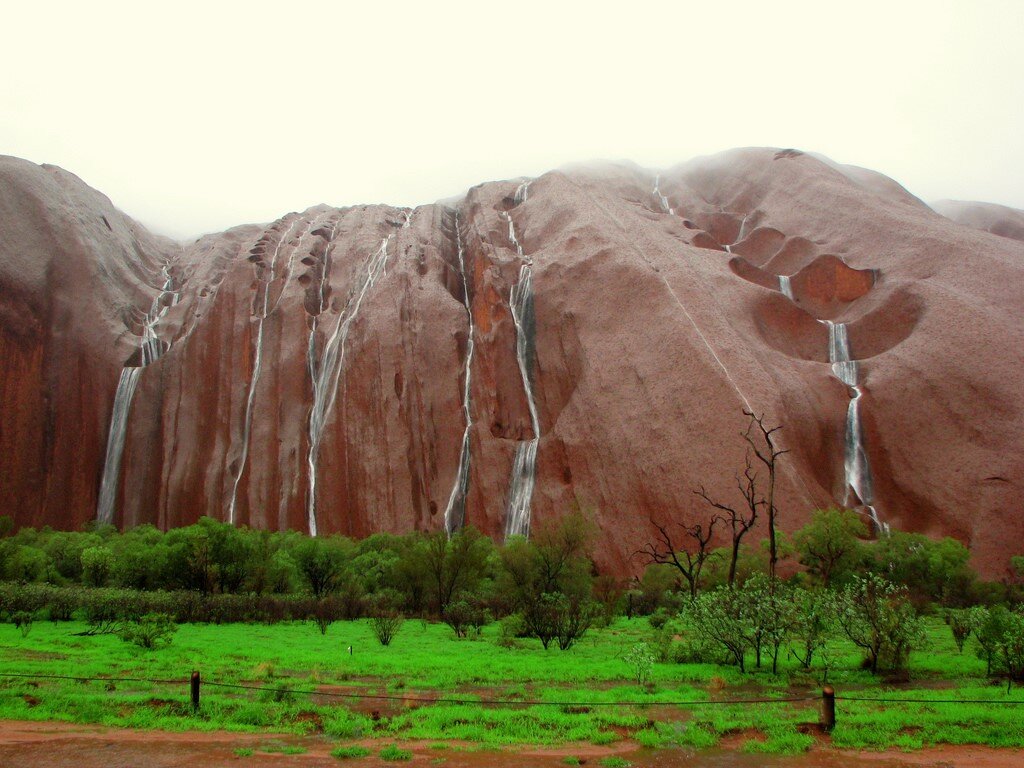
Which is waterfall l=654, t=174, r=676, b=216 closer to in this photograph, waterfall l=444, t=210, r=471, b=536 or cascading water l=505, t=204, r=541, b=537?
cascading water l=505, t=204, r=541, b=537

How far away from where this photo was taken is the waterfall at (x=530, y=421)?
3984 cm

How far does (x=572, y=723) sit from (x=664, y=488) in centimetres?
2578

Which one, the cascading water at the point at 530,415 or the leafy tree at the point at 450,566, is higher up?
the cascading water at the point at 530,415

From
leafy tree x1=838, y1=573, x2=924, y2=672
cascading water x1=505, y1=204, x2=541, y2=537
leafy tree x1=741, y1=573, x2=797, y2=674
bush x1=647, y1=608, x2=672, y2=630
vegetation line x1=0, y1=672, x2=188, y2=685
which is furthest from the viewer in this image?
cascading water x1=505, y1=204, x2=541, y2=537

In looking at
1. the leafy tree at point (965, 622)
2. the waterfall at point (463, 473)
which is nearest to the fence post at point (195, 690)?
the leafy tree at point (965, 622)

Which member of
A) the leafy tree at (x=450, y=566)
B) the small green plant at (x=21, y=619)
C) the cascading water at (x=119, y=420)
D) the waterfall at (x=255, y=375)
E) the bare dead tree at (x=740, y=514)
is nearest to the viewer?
the bare dead tree at (x=740, y=514)

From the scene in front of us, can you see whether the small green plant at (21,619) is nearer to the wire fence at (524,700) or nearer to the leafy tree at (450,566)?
the wire fence at (524,700)

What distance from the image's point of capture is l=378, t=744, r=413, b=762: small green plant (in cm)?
810

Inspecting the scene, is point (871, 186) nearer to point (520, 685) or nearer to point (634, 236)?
point (634, 236)

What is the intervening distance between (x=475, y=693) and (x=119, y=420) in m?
47.3

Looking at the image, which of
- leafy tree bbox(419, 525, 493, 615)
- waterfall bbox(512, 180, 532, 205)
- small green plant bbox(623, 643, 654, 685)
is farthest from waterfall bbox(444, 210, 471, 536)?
small green plant bbox(623, 643, 654, 685)

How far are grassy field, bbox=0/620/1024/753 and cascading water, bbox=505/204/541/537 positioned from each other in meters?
19.8

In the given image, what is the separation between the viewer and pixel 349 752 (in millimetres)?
8234

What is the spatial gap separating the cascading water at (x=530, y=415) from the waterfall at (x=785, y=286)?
17.2m
